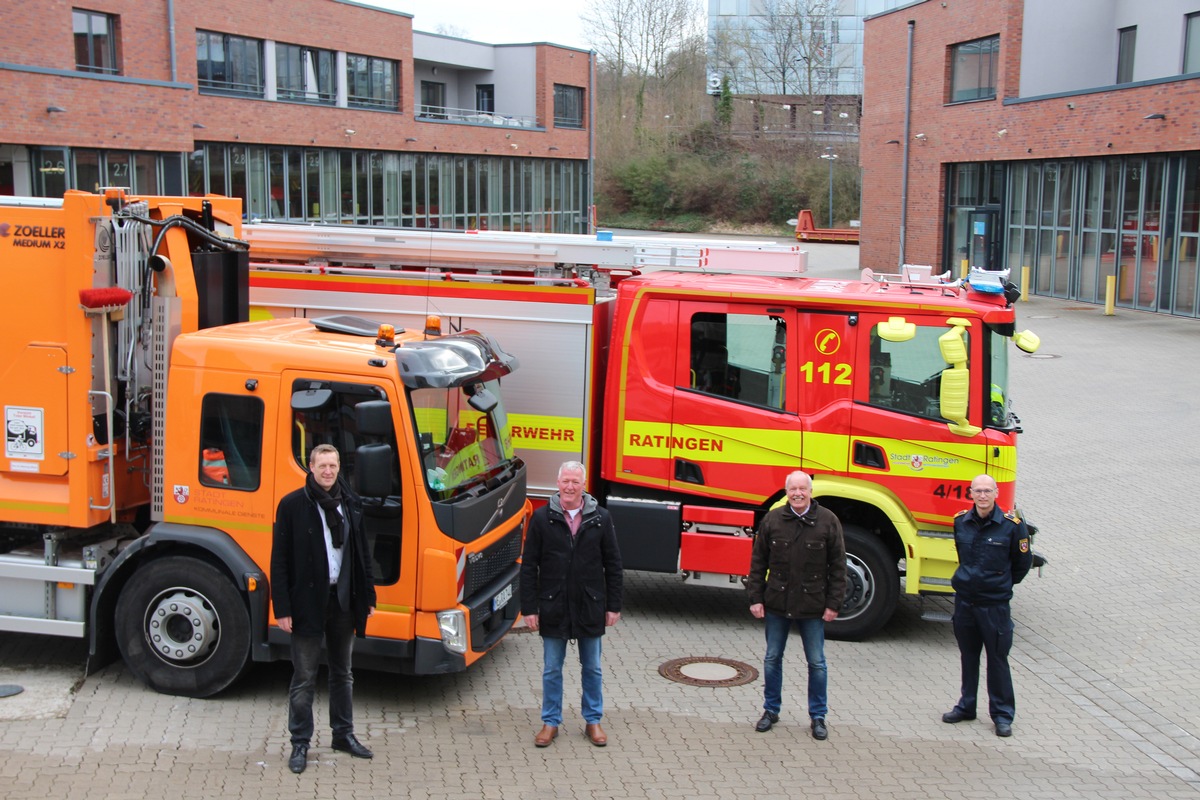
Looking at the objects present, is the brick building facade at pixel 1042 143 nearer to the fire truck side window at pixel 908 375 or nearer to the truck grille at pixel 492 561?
the fire truck side window at pixel 908 375

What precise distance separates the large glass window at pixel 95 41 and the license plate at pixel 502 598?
2590cm

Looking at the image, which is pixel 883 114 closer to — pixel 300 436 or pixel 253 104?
pixel 253 104

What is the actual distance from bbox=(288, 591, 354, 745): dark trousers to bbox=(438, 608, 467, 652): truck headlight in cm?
56

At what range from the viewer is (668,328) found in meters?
8.99

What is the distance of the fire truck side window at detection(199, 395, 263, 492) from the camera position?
718cm

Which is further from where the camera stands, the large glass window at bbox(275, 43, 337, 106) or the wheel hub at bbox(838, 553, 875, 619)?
the large glass window at bbox(275, 43, 337, 106)

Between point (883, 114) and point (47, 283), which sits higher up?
point (883, 114)

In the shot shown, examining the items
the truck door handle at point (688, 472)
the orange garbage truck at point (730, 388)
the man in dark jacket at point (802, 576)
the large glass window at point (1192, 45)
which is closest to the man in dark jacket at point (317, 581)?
the man in dark jacket at point (802, 576)

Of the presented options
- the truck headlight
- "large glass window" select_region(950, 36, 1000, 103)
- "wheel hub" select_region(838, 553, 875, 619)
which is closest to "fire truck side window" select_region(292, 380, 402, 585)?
the truck headlight

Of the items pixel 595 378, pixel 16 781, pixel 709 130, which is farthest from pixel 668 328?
pixel 709 130

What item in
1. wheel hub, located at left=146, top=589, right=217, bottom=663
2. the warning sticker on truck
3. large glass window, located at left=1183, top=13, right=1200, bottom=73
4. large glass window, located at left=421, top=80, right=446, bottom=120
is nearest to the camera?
wheel hub, located at left=146, top=589, right=217, bottom=663

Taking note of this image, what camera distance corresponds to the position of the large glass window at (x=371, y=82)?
4097cm

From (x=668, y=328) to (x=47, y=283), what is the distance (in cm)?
418

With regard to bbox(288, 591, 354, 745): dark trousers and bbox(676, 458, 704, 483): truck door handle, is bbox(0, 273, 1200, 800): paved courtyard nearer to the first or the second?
bbox(288, 591, 354, 745): dark trousers
